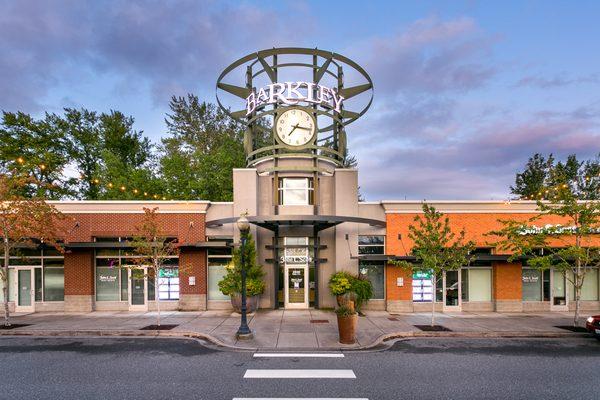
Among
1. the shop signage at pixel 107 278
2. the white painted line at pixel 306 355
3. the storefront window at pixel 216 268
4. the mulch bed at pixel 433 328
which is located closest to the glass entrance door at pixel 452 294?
the mulch bed at pixel 433 328

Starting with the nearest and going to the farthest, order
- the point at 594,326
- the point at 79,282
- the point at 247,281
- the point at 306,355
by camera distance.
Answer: the point at 306,355 → the point at 594,326 → the point at 247,281 → the point at 79,282

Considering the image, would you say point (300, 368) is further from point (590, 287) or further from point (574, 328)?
point (590, 287)

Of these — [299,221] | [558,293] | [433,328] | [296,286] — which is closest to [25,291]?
[296,286]

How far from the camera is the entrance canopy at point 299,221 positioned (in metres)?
16.7

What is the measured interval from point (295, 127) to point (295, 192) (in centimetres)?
396

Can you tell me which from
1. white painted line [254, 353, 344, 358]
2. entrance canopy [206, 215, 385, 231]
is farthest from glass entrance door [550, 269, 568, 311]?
white painted line [254, 353, 344, 358]

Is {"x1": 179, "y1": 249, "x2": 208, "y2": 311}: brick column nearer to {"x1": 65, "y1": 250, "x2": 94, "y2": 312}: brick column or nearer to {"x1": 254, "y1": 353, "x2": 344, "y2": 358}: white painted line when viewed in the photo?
{"x1": 65, "y1": 250, "x2": 94, "y2": 312}: brick column

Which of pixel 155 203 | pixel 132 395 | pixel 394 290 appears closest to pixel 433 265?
pixel 394 290

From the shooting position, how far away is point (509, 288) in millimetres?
18984

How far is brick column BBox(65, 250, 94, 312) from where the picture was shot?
18.6 metres

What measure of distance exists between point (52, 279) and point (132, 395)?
1531 centimetres

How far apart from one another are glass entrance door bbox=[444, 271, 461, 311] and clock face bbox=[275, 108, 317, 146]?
11691mm

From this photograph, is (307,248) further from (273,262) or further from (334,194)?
(334,194)

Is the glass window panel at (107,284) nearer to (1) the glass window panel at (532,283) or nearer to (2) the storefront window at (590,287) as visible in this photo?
(1) the glass window panel at (532,283)
